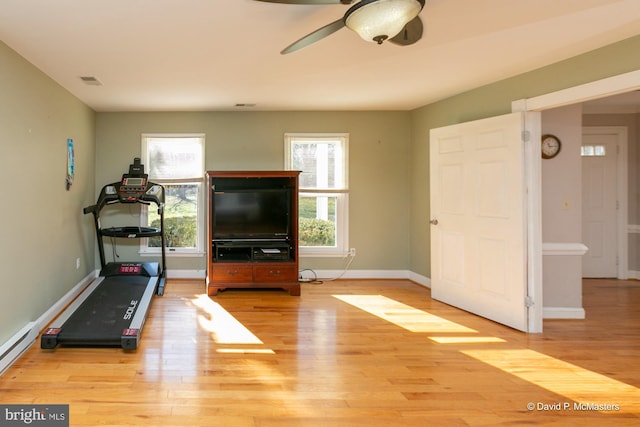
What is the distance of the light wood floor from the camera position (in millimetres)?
2154

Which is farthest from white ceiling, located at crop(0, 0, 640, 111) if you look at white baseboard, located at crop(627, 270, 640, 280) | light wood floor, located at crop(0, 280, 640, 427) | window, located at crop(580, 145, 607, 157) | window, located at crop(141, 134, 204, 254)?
white baseboard, located at crop(627, 270, 640, 280)

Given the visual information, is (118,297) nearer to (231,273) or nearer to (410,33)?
(231,273)

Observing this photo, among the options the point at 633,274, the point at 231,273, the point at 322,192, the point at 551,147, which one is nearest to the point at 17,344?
the point at 231,273


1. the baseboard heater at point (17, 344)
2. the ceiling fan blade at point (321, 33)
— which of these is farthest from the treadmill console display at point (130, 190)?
the ceiling fan blade at point (321, 33)

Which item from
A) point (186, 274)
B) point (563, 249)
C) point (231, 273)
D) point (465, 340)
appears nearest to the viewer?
point (465, 340)

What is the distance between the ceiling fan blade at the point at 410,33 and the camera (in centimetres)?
211

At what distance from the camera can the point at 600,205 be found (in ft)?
19.1

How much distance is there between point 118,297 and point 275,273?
1737mm

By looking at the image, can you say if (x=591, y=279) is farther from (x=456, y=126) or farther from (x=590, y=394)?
(x=590, y=394)

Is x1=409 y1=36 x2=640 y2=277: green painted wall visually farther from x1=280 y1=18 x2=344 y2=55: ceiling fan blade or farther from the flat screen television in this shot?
x1=280 y1=18 x2=344 y2=55: ceiling fan blade

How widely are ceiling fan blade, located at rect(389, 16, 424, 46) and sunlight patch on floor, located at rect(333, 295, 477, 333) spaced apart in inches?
97.1

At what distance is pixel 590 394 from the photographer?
2387 mm

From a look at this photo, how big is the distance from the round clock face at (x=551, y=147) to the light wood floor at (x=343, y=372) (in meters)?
1.65

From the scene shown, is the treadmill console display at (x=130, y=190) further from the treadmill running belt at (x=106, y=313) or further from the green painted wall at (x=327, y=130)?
the treadmill running belt at (x=106, y=313)
